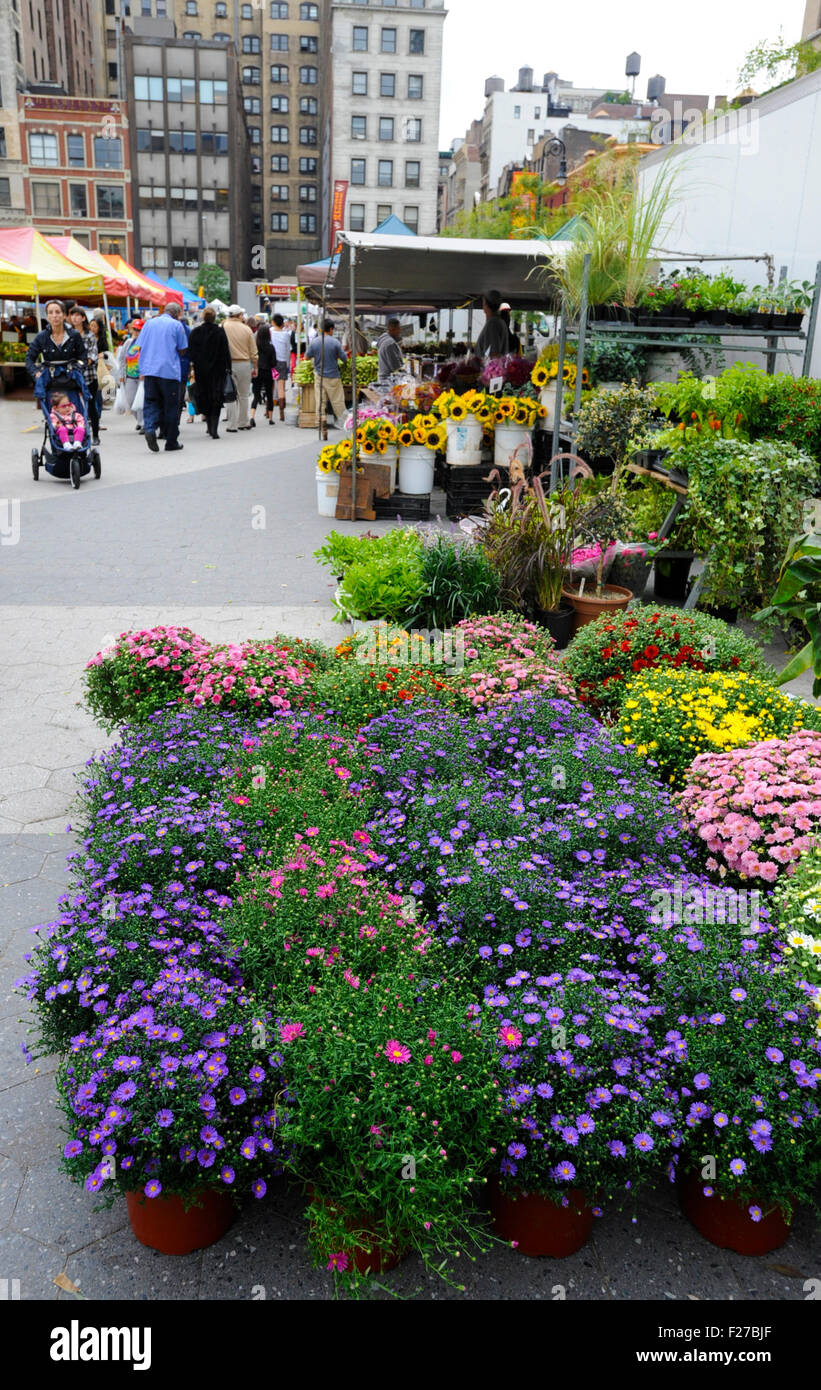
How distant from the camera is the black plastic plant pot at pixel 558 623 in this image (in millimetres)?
5727

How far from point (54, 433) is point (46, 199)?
67305mm

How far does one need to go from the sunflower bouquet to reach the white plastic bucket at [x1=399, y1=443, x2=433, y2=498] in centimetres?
6

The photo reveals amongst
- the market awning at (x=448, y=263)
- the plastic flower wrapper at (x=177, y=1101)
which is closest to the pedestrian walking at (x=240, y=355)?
the market awning at (x=448, y=263)

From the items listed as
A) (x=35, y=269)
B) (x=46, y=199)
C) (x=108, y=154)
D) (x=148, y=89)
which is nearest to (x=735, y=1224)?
(x=35, y=269)

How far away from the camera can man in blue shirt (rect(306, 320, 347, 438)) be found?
15.4 metres

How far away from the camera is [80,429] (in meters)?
11.7

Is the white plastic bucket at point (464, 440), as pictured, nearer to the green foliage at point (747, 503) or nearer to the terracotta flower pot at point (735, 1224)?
the green foliage at point (747, 503)

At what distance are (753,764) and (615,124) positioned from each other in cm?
7731

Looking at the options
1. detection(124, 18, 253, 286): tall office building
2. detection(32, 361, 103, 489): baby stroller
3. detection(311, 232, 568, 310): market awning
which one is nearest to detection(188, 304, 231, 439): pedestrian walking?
detection(311, 232, 568, 310): market awning

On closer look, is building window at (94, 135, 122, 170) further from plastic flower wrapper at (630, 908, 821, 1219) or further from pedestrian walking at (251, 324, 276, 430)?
plastic flower wrapper at (630, 908, 821, 1219)

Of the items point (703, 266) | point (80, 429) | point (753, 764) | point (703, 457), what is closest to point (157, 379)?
point (80, 429)

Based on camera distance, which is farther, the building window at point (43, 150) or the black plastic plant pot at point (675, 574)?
the building window at point (43, 150)

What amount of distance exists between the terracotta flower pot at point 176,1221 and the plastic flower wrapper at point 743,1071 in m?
1.04
